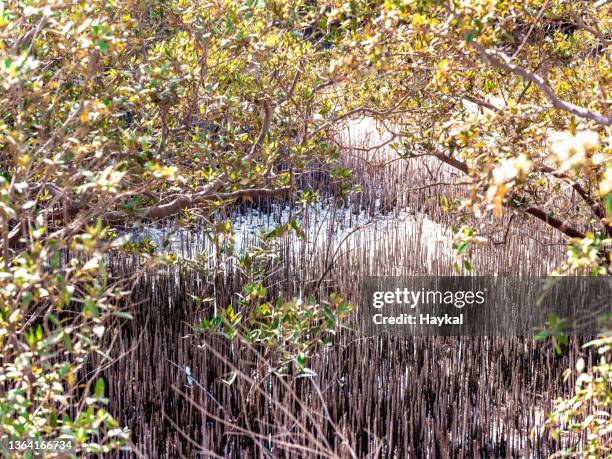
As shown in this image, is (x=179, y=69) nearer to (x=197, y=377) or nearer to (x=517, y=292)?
(x=197, y=377)

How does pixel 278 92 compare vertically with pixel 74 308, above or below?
above

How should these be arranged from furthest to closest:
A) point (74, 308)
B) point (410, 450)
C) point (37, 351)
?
point (74, 308) → point (410, 450) → point (37, 351)

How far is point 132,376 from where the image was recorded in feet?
10.3

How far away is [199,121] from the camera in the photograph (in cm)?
300

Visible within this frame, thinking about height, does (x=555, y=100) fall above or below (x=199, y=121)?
below

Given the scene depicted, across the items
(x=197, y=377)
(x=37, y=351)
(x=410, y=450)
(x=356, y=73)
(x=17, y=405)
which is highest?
(x=356, y=73)

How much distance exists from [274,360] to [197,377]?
0.40 m

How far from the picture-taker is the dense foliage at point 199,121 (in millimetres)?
1675

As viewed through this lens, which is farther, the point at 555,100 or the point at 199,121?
the point at 199,121

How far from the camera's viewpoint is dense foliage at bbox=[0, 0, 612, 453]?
1.67 m

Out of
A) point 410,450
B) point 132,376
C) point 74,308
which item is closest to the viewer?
point 410,450

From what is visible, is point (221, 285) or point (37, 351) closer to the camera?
point (37, 351)

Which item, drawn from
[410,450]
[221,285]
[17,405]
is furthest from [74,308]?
[17,405]

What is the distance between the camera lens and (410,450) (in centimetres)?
289
